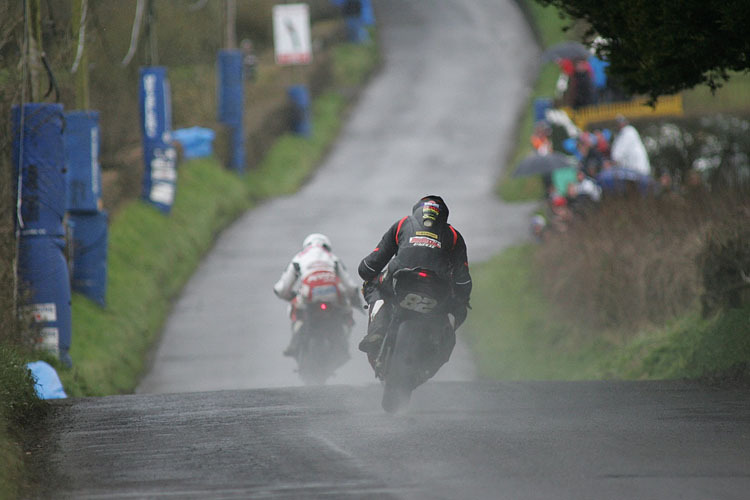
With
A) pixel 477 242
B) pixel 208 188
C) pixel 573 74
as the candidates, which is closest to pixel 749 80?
pixel 573 74

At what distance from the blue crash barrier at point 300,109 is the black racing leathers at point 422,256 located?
29.8 meters

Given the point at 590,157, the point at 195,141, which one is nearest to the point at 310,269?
the point at 590,157

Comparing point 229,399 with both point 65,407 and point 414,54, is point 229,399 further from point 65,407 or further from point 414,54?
point 414,54

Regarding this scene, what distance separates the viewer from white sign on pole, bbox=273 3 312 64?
125 feet

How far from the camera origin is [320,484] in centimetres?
→ 750

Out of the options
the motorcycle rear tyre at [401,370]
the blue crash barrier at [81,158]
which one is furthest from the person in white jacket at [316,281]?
the blue crash barrier at [81,158]

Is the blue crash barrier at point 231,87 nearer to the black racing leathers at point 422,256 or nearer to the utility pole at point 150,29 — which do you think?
the utility pole at point 150,29

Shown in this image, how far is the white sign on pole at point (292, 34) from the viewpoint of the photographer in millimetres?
38125

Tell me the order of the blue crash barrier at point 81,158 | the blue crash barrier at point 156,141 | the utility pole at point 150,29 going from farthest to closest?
1. the utility pole at point 150,29
2. the blue crash barrier at point 156,141
3. the blue crash barrier at point 81,158

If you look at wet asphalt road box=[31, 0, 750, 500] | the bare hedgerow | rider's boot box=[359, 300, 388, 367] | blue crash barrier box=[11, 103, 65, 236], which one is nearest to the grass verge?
wet asphalt road box=[31, 0, 750, 500]

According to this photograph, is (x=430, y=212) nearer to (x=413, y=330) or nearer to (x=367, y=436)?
(x=413, y=330)

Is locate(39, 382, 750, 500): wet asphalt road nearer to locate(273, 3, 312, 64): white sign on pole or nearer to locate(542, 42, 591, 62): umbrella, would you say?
locate(542, 42, 591, 62): umbrella

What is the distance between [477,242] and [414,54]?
26.9 metres

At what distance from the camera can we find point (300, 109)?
40875mm
